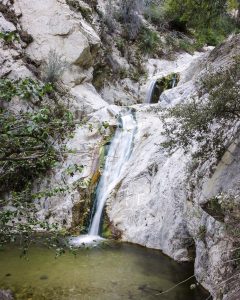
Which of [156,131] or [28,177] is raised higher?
[156,131]

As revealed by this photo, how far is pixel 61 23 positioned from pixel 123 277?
528 inches

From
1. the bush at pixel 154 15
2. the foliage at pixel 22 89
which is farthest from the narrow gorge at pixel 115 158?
the bush at pixel 154 15

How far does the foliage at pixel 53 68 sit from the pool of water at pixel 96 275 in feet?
27.2

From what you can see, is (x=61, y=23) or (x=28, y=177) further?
(x=61, y=23)

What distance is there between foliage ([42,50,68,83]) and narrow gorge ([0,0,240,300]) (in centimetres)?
6

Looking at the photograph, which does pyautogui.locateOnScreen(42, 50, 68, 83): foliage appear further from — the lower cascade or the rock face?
the rock face

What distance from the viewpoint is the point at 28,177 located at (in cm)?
1376

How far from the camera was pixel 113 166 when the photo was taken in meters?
14.1

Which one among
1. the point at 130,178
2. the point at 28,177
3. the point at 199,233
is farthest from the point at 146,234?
the point at 28,177

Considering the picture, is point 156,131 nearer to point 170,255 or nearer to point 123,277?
point 170,255

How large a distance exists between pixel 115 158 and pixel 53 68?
5.17 metres

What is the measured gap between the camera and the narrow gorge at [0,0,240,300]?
16.5 ft

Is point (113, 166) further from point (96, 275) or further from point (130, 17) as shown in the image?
point (130, 17)

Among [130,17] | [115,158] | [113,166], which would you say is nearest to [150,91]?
[130,17]
